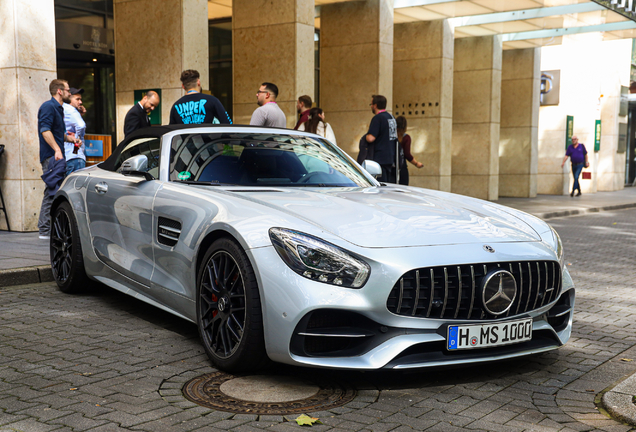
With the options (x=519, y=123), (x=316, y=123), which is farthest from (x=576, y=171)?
(x=316, y=123)

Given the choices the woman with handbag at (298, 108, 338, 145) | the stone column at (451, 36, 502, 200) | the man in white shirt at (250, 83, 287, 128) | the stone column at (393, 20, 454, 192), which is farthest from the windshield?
the stone column at (451, 36, 502, 200)

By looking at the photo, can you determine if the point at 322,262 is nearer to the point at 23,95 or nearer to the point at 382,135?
the point at 23,95

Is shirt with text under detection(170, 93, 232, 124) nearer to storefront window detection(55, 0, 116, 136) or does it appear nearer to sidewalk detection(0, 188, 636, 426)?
sidewalk detection(0, 188, 636, 426)

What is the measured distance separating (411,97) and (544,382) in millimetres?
15857

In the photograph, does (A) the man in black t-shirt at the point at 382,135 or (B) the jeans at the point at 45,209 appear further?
(A) the man in black t-shirt at the point at 382,135

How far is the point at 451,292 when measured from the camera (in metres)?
3.59

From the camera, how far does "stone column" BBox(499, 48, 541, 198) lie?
23.2 metres

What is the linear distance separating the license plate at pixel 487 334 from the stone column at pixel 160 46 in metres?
9.06

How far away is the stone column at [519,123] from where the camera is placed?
2325 cm

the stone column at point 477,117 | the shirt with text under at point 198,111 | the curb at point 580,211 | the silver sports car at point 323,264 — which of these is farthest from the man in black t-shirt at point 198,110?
the stone column at point 477,117

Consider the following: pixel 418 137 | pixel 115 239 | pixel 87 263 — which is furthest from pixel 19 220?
pixel 418 137

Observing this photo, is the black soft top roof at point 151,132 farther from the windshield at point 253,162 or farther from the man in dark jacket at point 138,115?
the man in dark jacket at point 138,115

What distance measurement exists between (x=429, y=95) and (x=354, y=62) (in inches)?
116

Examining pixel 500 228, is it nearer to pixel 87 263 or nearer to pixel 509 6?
pixel 87 263
